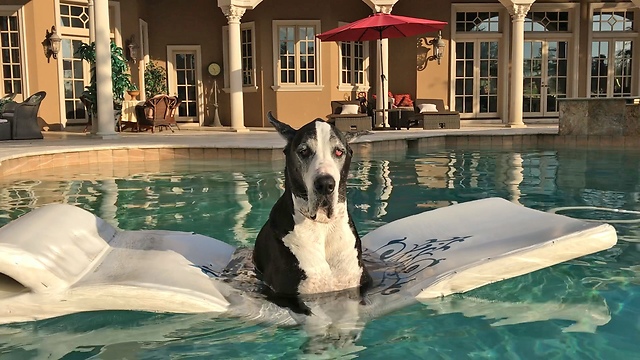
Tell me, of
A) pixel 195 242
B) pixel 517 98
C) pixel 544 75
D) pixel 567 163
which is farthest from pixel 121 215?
pixel 544 75

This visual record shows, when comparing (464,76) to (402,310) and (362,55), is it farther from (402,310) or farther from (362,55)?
(402,310)

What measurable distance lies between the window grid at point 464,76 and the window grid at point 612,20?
3.16 meters

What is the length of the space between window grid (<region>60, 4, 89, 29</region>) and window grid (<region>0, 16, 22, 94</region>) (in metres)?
0.96

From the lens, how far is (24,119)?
11.6 m

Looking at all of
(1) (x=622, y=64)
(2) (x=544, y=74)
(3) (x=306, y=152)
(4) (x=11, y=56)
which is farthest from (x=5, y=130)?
(1) (x=622, y=64)

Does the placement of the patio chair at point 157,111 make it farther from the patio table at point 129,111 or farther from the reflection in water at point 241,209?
the reflection in water at point 241,209

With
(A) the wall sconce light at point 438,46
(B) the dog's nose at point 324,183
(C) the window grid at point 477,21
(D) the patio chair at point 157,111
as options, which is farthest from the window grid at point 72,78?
(B) the dog's nose at point 324,183

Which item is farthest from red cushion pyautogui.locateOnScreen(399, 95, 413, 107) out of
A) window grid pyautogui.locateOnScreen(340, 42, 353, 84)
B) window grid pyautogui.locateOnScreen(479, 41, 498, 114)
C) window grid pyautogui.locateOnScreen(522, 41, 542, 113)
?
window grid pyautogui.locateOnScreen(522, 41, 542, 113)

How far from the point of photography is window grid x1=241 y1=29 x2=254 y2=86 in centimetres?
1563

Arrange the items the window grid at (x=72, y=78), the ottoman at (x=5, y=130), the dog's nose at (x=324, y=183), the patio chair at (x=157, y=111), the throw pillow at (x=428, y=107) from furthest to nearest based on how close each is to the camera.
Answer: the throw pillow at (x=428, y=107) < the window grid at (x=72, y=78) < the patio chair at (x=157, y=111) < the ottoman at (x=5, y=130) < the dog's nose at (x=324, y=183)

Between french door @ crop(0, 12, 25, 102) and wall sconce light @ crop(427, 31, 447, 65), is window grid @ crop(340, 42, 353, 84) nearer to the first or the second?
wall sconce light @ crop(427, 31, 447, 65)

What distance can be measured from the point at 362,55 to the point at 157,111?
215 inches

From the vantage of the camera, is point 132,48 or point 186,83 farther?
point 186,83

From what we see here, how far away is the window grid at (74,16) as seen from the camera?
1392 cm
